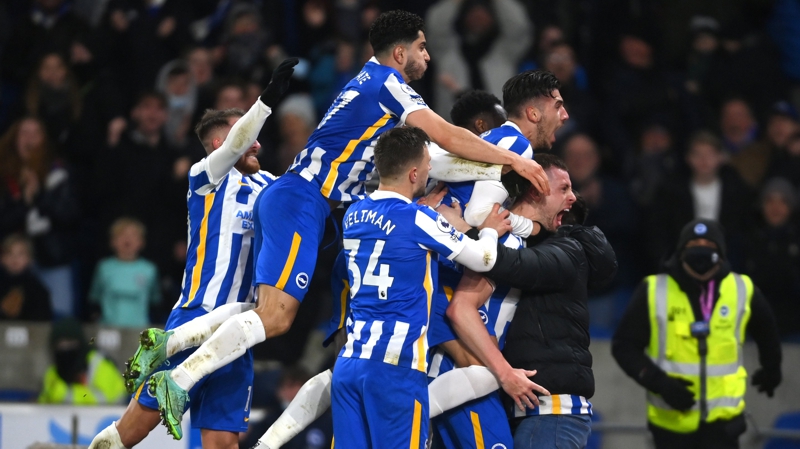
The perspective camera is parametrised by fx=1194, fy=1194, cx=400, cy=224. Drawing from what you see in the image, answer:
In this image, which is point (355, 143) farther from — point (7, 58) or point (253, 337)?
Answer: point (7, 58)

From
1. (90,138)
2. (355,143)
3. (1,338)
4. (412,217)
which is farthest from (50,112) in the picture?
(412,217)

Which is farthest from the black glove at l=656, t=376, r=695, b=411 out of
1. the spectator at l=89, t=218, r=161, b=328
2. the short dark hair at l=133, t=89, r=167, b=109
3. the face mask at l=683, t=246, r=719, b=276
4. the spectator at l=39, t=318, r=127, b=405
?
the short dark hair at l=133, t=89, r=167, b=109

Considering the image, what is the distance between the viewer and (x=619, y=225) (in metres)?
11.5

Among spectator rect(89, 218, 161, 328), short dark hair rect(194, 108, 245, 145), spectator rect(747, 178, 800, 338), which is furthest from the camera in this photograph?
spectator rect(89, 218, 161, 328)

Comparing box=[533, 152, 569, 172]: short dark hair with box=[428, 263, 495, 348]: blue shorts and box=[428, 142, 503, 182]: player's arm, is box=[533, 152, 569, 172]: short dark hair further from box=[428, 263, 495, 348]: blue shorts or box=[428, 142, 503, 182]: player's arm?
box=[428, 263, 495, 348]: blue shorts

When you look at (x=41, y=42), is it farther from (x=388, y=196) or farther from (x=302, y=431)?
(x=388, y=196)

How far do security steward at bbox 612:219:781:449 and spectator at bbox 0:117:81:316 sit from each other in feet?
19.8

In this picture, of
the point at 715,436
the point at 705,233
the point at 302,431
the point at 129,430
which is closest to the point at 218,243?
the point at 129,430

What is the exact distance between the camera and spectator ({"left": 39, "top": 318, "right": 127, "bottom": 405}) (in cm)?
1064

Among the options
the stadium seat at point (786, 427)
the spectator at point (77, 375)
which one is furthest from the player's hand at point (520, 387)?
the spectator at point (77, 375)

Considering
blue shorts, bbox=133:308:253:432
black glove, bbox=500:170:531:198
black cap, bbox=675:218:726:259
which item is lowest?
blue shorts, bbox=133:308:253:432

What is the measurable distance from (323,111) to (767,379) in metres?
5.69

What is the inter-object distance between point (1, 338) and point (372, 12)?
5179 millimetres

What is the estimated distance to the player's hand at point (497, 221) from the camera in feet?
21.5
